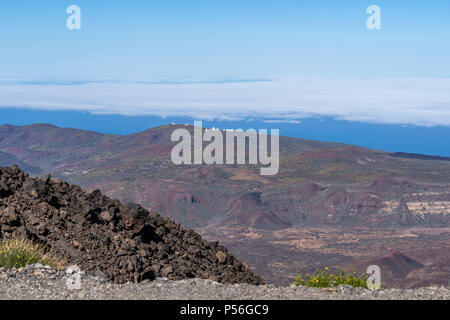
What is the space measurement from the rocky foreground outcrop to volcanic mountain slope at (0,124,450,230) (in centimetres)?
8900

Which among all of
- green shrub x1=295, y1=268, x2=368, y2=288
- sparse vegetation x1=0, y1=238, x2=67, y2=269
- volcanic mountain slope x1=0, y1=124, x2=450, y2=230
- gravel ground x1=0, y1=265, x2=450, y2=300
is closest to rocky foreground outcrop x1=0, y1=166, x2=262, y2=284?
sparse vegetation x1=0, y1=238, x2=67, y2=269

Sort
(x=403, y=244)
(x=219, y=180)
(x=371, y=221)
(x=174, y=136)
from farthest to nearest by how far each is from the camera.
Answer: (x=174, y=136), (x=219, y=180), (x=371, y=221), (x=403, y=244)

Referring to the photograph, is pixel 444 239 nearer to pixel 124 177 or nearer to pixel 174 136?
pixel 124 177

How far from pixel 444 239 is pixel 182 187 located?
54.1 meters

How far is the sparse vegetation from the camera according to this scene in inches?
463

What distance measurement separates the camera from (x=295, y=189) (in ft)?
394

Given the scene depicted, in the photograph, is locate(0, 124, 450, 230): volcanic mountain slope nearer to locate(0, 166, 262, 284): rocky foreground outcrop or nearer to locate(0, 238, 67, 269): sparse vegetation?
locate(0, 166, 262, 284): rocky foreground outcrop

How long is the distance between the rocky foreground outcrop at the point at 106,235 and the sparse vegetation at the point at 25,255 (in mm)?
340

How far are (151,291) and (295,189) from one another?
11060 cm

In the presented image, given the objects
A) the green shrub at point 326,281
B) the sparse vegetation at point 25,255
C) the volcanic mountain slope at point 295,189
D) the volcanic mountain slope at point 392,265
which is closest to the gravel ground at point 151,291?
the sparse vegetation at point 25,255
